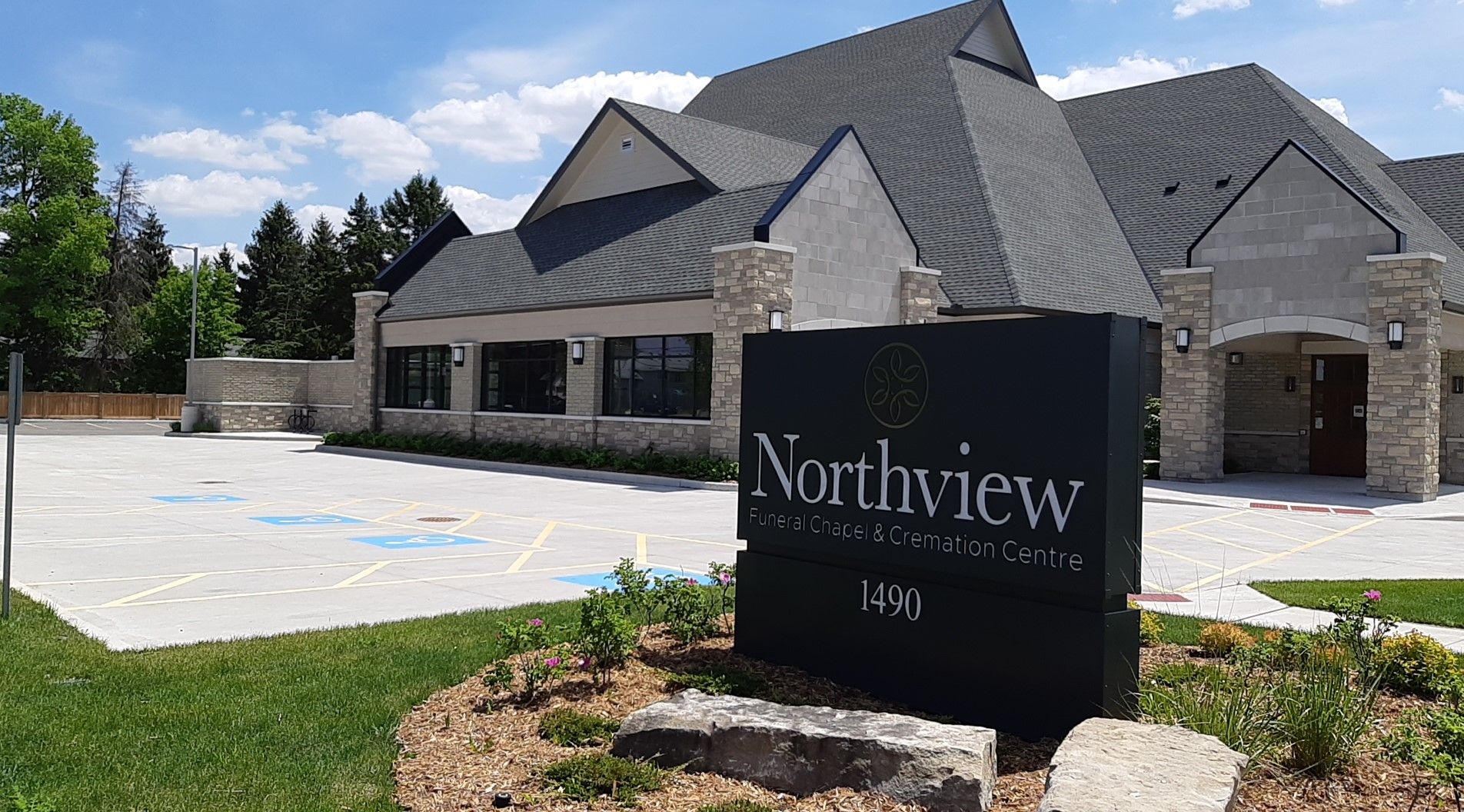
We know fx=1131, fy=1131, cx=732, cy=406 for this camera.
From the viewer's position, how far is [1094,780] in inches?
167

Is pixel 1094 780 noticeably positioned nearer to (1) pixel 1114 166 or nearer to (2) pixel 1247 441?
(2) pixel 1247 441

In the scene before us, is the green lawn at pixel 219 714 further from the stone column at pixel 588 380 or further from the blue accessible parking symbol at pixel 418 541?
the stone column at pixel 588 380

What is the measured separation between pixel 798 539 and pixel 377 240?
6770 cm

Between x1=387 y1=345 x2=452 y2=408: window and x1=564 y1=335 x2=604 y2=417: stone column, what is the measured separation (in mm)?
6638

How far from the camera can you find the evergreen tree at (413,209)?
76938 millimetres

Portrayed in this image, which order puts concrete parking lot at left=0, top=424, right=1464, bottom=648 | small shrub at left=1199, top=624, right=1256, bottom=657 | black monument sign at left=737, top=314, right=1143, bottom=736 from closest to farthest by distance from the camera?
black monument sign at left=737, top=314, right=1143, bottom=736, small shrub at left=1199, top=624, right=1256, bottom=657, concrete parking lot at left=0, top=424, right=1464, bottom=648

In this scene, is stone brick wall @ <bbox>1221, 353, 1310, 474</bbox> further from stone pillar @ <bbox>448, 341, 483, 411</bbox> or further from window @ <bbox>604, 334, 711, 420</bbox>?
stone pillar @ <bbox>448, 341, 483, 411</bbox>

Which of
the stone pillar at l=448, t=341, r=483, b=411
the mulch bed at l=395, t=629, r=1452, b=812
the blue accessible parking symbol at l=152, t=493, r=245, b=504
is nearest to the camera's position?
the mulch bed at l=395, t=629, r=1452, b=812

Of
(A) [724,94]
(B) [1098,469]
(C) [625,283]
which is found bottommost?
(B) [1098,469]

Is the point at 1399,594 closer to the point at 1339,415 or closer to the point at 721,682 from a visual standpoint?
the point at 721,682

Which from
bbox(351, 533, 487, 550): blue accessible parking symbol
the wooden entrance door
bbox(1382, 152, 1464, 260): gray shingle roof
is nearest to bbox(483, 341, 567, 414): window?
bbox(351, 533, 487, 550): blue accessible parking symbol

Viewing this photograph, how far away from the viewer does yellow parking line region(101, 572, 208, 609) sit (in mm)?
9648

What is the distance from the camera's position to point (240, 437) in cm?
4303

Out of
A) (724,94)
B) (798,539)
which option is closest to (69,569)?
(798,539)
